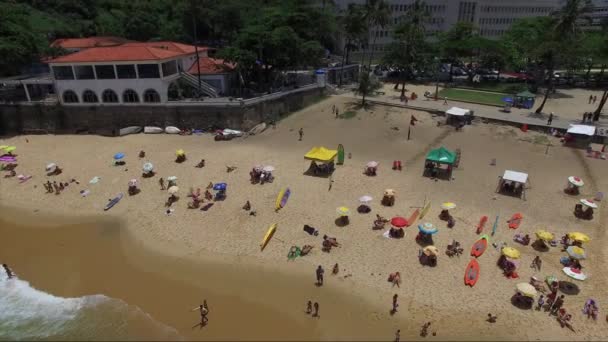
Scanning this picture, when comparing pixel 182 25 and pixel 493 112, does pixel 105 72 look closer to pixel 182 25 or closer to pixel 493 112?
pixel 182 25

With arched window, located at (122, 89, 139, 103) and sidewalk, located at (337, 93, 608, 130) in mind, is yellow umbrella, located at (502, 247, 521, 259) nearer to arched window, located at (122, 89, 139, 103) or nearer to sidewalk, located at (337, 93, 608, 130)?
sidewalk, located at (337, 93, 608, 130)

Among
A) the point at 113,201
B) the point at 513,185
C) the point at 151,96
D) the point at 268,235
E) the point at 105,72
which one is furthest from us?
the point at 151,96

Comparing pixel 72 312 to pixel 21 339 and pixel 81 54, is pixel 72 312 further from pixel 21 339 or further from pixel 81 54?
pixel 81 54

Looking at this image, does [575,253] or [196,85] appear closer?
[575,253]

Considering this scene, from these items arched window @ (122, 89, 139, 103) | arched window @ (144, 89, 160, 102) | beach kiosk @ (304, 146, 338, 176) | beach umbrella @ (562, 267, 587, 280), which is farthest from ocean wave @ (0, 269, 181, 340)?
arched window @ (122, 89, 139, 103)

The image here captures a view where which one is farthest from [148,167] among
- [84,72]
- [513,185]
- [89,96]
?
[513,185]

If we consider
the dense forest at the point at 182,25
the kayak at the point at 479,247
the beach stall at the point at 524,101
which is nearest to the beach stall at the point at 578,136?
the beach stall at the point at 524,101
